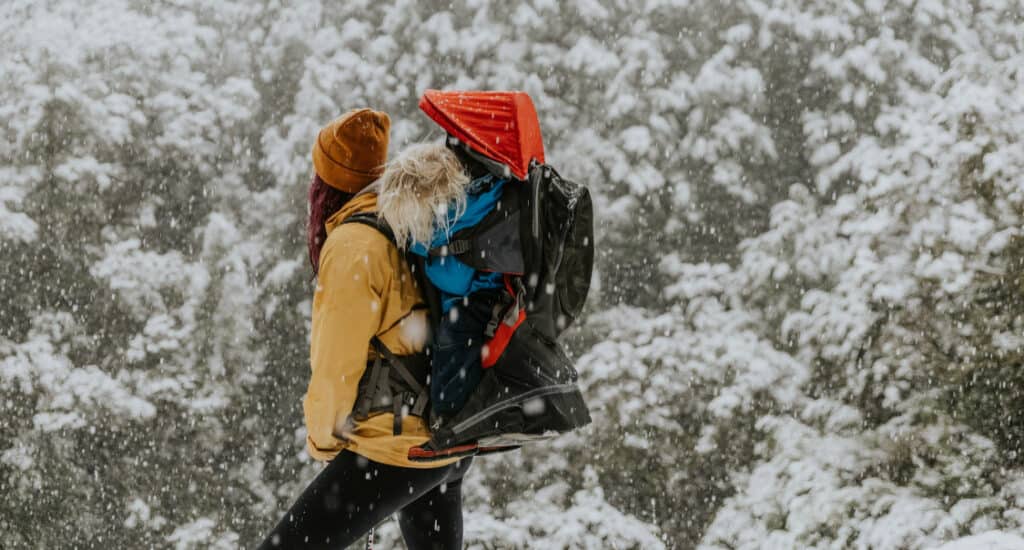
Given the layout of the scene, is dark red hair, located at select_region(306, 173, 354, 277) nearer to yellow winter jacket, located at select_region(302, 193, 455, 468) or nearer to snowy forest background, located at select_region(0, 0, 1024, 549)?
yellow winter jacket, located at select_region(302, 193, 455, 468)

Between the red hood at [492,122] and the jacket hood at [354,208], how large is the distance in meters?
0.26

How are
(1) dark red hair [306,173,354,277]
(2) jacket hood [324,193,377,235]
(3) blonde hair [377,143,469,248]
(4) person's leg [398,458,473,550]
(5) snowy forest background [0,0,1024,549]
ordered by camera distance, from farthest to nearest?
(5) snowy forest background [0,0,1024,549]
(4) person's leg [398,458,473,550]
(1) dark red hair [306,173,354,277]
(2) jacket hood [324,193,377,235]
(3) blonde hair [377,143,469,248]

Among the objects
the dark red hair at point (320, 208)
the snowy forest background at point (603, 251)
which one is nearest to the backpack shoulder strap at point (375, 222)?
the dark red hair at point (320, 208)

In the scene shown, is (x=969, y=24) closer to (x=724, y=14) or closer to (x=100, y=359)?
(x=724, y=14)

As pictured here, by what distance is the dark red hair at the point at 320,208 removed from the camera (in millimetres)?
1968

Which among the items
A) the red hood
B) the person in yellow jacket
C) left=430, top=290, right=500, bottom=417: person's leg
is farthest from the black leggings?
the red hood

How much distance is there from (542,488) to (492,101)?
3.20 meters

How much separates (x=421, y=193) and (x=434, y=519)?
3.27 ft

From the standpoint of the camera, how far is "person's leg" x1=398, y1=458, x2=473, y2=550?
2168mm

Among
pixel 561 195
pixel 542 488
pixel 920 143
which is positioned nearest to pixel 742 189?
pixel 920 143

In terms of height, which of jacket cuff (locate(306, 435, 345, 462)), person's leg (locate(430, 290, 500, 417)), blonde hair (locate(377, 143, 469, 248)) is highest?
blonde hair (locate(377, 143, 469, 248))

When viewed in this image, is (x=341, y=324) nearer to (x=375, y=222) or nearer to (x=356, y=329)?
(x=356, y=329)

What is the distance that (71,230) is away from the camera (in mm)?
5180

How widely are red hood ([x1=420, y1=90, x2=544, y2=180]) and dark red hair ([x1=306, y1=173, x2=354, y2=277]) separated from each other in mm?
391
